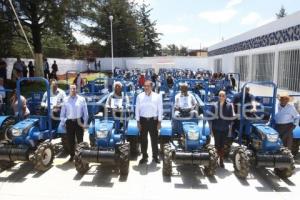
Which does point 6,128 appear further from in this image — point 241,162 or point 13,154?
point 241,162

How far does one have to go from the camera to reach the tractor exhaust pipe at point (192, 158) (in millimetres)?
6109

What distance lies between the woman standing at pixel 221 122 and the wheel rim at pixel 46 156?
3167mm

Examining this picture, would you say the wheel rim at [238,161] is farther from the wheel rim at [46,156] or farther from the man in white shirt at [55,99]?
the man in white shirt at [55,99]

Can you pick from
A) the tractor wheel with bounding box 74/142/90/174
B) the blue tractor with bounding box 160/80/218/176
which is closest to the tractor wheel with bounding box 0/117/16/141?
the tractor wheel with bounding box 74/142/90/174

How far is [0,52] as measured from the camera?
2234 cm

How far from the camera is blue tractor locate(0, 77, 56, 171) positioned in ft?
20.4

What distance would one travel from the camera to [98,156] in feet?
19.8

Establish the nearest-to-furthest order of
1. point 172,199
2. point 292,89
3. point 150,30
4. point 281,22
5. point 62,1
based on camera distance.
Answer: point 172,199, point 292,89, point 281,22, point 62,1, point 150,30

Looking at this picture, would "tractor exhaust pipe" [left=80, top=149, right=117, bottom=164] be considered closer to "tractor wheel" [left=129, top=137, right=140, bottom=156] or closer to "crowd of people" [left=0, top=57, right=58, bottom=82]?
"tractor wheel" [left=129, top=137, right=140, bottom=156]

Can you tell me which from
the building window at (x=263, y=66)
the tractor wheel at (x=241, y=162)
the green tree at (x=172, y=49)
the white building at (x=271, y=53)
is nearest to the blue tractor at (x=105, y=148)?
the tractor wheel at (x=241, y=162)

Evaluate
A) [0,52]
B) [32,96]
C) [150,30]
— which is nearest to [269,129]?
[32,96]

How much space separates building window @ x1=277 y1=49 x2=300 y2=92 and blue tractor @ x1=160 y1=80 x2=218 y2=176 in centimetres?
707

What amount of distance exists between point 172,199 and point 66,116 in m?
2.76

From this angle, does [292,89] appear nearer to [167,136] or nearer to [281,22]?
[281,22]
